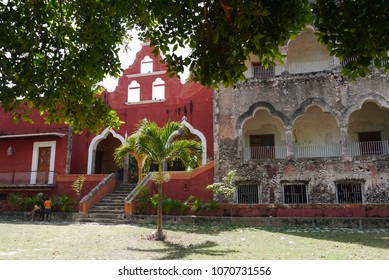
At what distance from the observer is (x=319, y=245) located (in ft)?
26.4

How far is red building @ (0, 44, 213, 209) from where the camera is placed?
60.6 feet

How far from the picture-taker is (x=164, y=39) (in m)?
5.34

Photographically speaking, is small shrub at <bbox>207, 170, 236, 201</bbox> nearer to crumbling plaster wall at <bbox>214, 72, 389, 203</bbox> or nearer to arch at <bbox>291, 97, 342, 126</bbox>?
crumbling plaster wall at <bbox>214, 72, 389, 203</bbox>

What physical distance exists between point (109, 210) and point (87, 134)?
6683 mm

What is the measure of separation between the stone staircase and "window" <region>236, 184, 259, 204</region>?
17.7 ft

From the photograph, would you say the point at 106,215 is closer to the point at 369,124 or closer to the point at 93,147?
the point at 93,147

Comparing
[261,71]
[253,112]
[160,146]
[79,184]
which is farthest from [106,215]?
[261,71]

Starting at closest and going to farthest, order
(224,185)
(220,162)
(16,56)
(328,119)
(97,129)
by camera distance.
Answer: (16,56) < (97,129) < (224,185) < (220,162) < (328,119)

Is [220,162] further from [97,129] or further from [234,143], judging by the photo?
[97,129]

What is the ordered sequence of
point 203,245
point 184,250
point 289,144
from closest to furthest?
point 184,250
point 203,245
point 289,144

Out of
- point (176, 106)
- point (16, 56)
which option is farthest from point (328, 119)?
point (16, 56)

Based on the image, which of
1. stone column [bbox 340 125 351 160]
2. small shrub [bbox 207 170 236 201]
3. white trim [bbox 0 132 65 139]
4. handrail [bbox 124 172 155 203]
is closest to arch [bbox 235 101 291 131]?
small shrub [bbox 207 170 236 201]

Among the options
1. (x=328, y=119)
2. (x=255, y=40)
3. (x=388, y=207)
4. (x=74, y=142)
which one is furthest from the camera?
(x=74, y=142)

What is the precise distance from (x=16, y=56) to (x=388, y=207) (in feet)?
38.9
